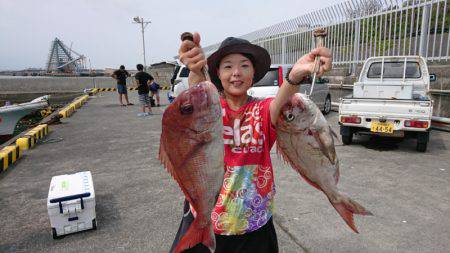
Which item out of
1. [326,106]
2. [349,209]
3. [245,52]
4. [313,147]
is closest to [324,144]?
[313,147]

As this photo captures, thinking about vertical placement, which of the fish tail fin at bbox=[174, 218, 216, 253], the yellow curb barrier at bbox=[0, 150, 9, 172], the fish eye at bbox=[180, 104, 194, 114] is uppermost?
the fish eye at bbox=[180, 104, 194, 114]

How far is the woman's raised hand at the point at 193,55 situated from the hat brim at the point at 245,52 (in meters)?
0.18

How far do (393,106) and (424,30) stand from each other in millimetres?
4658

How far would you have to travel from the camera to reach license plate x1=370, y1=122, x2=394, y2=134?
582 centimetres

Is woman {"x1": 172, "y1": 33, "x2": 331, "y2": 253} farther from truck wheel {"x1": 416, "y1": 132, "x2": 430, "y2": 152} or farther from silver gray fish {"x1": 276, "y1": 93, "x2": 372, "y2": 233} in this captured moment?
truck wheel {"x1": 416, "y1": 132, "x2": 430, "y2": 152}

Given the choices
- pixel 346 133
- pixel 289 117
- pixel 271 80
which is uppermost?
pixel 271 80

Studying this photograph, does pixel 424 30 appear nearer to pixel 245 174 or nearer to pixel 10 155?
pixel 245 174

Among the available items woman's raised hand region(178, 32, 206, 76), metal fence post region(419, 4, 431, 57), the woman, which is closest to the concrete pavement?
the woman

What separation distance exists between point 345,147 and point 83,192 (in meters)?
5.02

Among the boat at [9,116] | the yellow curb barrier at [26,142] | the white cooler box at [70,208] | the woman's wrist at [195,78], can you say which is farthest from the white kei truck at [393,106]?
the boat at [9,116]

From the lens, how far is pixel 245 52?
1.62 metres

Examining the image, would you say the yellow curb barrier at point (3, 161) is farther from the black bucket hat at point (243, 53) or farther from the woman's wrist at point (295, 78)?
the woman's wrist at point (295, 78)

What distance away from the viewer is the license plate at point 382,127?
5820 mm

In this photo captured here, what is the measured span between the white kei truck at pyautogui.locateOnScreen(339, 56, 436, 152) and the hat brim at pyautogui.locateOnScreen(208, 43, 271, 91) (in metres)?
4.89
